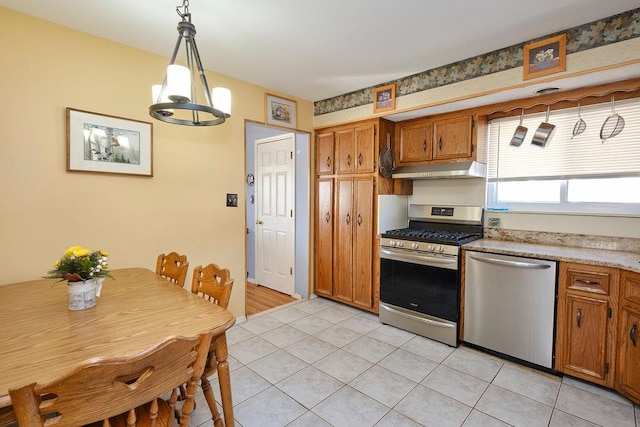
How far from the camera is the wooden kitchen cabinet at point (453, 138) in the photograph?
294 cm

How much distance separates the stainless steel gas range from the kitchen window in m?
0.40

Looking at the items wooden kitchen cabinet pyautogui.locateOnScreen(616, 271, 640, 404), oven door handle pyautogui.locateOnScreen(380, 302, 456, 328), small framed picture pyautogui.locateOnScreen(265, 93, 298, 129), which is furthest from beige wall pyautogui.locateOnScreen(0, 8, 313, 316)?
wooden kitchen cabinet pyautogui.locateOnScreen(616, 271, 640, 404)

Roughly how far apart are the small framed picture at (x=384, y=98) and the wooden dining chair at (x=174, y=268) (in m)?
2.36

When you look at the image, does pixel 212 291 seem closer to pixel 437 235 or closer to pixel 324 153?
pixel 437 235

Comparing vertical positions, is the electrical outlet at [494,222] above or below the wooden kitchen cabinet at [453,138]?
below

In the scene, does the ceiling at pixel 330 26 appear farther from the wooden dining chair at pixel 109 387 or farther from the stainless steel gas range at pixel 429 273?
the wooden dining chair at pixel 109 387

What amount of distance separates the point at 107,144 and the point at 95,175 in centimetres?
25

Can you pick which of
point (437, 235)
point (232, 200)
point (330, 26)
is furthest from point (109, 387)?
point (437, 235)

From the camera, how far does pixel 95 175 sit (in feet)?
7.68

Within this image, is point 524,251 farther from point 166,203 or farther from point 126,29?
point 126,29

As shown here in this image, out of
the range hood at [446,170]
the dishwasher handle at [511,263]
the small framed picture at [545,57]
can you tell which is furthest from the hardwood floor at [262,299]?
the small framed picture at [545,57]

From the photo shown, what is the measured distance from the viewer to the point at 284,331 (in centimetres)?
301

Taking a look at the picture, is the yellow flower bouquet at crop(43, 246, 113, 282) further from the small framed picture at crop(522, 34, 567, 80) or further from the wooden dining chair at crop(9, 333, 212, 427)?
the small framed picture at crop(522, 34, 567, 80)

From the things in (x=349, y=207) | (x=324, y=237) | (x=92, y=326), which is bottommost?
(x=92, y=326)
